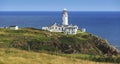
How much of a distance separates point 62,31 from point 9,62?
105 metres

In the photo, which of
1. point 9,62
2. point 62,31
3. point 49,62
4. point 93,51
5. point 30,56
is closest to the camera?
point 9,62

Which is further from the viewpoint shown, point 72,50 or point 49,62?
point 72,50

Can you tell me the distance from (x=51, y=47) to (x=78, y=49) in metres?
8.20

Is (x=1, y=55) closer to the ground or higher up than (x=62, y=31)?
higher up

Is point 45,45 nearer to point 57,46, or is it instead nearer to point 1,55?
point 57,46

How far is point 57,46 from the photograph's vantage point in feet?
294

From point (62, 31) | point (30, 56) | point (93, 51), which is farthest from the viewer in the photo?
point (62, 31)

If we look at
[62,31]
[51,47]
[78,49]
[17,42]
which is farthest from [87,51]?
[62,31]

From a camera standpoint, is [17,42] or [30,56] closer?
[30,56]

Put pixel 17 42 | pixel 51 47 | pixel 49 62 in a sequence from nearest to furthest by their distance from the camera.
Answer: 1. pixel 49 62
2. pixel 17 42
3. pixel 51 47

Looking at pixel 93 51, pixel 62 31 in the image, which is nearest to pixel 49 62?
pixel 93 51

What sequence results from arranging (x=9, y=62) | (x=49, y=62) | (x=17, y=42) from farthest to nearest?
(x=17, y=42)
(x=49, y=62)
(x=9, y=62)

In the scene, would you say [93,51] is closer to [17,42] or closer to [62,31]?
[17,42]

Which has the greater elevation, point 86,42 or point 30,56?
point 30,56
